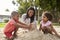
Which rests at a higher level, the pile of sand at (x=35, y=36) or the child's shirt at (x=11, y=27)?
the child's shirt at (x=11, y=27)

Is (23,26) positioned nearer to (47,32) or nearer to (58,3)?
(47,32)

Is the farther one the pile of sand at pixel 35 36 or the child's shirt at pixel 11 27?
the child's shirt at pixel 11 27

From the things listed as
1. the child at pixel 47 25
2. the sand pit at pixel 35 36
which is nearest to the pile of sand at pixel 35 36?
the sand pit at pixel 35 36

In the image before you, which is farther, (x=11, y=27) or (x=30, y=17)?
(x=30, y=17)

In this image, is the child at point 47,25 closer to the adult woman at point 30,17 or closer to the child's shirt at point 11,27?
the adult woman at point 30,17

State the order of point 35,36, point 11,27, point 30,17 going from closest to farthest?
point 35,36, point 11,27, point 30,17

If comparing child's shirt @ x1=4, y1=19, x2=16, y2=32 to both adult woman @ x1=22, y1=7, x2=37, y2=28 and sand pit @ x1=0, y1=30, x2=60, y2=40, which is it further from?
adult woman @ x1=22, y1=7, x2=37, y2=28

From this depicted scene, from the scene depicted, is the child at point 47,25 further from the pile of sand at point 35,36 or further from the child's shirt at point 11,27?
the child's shirt at point 11,27

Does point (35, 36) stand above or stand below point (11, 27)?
below

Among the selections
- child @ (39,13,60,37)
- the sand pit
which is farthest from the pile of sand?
child @ (39,13,60,37)

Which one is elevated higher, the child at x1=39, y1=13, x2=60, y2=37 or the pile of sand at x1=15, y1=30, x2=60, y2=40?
the child at x1=39, y1=13, x2=60, y2=37

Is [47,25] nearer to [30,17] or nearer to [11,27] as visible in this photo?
[30,17]

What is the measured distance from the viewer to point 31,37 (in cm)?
508

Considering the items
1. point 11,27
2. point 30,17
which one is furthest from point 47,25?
point 11,27
